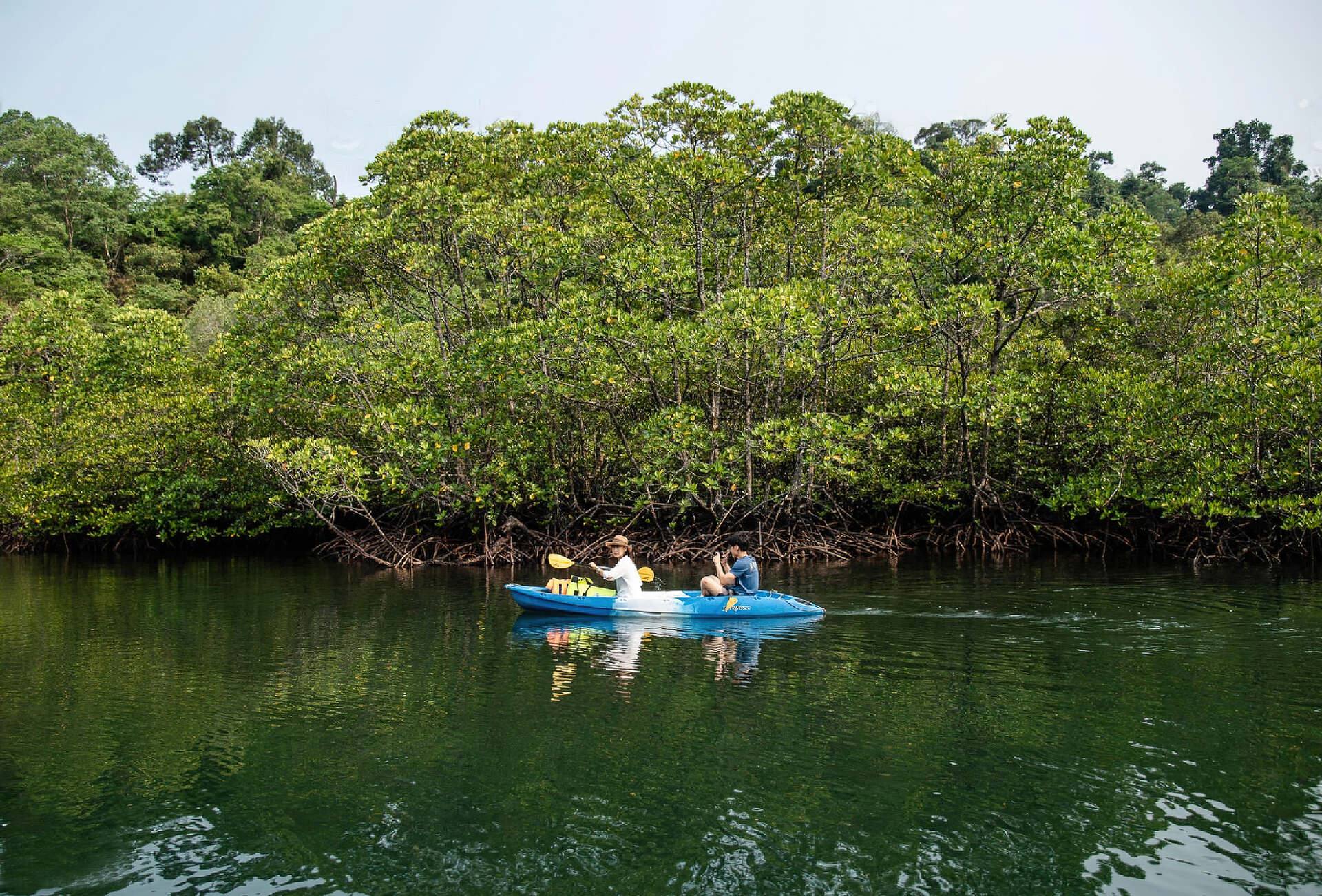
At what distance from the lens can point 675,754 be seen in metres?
8.10

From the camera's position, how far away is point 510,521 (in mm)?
22891

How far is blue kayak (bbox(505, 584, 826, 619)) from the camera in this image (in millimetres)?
14477

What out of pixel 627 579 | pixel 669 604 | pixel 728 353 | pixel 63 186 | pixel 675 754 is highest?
pixel 63 186

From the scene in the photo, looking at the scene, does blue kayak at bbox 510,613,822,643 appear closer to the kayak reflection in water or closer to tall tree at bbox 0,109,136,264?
the kayak reflection in water

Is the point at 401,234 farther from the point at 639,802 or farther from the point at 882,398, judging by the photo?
the point at 639,802

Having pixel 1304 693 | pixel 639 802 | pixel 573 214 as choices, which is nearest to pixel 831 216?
pixel 573 214

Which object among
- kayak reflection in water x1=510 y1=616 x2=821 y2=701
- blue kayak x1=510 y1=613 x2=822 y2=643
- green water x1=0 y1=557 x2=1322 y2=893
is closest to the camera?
green water x1=0 y1=557 x2=1322 y2=893

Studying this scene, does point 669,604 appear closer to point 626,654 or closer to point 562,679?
point 626,654

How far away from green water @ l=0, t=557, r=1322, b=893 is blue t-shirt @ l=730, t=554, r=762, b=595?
4.49 feet

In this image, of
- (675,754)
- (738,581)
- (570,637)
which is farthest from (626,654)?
(675,754)

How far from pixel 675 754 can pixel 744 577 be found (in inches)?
277

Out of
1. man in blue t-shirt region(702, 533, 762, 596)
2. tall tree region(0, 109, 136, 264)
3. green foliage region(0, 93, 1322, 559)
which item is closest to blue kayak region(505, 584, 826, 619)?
man in blue t-shirt region(702, 533, 762, 596)

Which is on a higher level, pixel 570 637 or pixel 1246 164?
pixel 1246 164

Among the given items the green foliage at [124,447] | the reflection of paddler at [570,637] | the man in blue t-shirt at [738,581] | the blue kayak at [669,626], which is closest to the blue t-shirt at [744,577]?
the man in blue t-shirt at [738,581]
